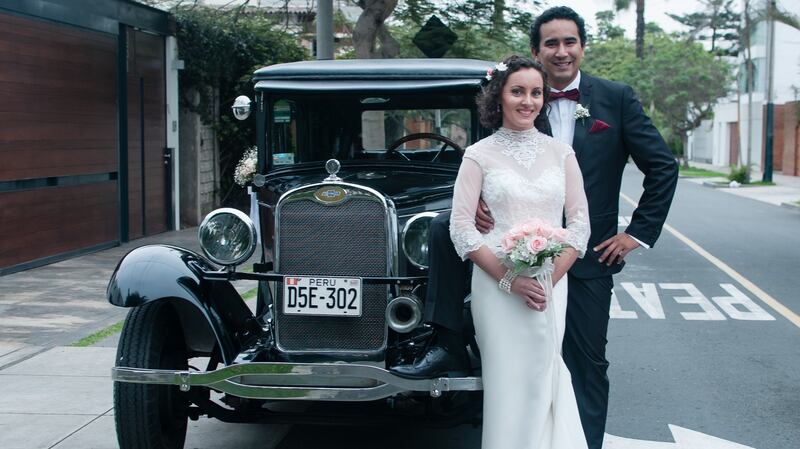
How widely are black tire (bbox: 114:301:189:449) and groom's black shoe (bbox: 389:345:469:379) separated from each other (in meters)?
1.26

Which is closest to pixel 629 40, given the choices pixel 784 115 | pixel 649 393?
pixel 784 115

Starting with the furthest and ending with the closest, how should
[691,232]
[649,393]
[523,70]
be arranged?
[691,232]
[649,393]
[523,70]

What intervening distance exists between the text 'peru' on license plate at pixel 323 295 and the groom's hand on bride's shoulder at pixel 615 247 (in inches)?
49.3

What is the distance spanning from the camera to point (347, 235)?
16.7 ft

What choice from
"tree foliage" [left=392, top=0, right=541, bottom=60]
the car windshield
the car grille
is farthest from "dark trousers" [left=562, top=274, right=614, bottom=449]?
"tree foliage" [left=392, top=0, right=541, bottom=60]

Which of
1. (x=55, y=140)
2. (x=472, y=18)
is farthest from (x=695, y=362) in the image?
(x=472, y=18)

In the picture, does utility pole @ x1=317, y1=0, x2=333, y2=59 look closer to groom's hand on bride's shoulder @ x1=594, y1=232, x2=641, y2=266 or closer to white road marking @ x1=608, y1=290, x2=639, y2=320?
white road marking @ x1=608, y1=290, x2=639, y2=320

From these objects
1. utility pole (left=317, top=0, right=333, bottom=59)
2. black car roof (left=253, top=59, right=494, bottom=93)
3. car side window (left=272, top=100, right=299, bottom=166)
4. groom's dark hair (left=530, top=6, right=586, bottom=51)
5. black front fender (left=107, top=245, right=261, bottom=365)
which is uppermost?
utility pole (left=317, top=0, right=333, bottom=59)

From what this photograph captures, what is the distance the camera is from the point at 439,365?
4.68 metres

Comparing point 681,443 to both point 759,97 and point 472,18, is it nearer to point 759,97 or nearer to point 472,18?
point 472,18

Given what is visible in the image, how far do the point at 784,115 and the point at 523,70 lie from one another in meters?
44.8

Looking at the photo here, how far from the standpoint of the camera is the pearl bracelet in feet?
13.5

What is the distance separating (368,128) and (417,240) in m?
1.75

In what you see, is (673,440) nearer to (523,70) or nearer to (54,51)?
(523,70)
